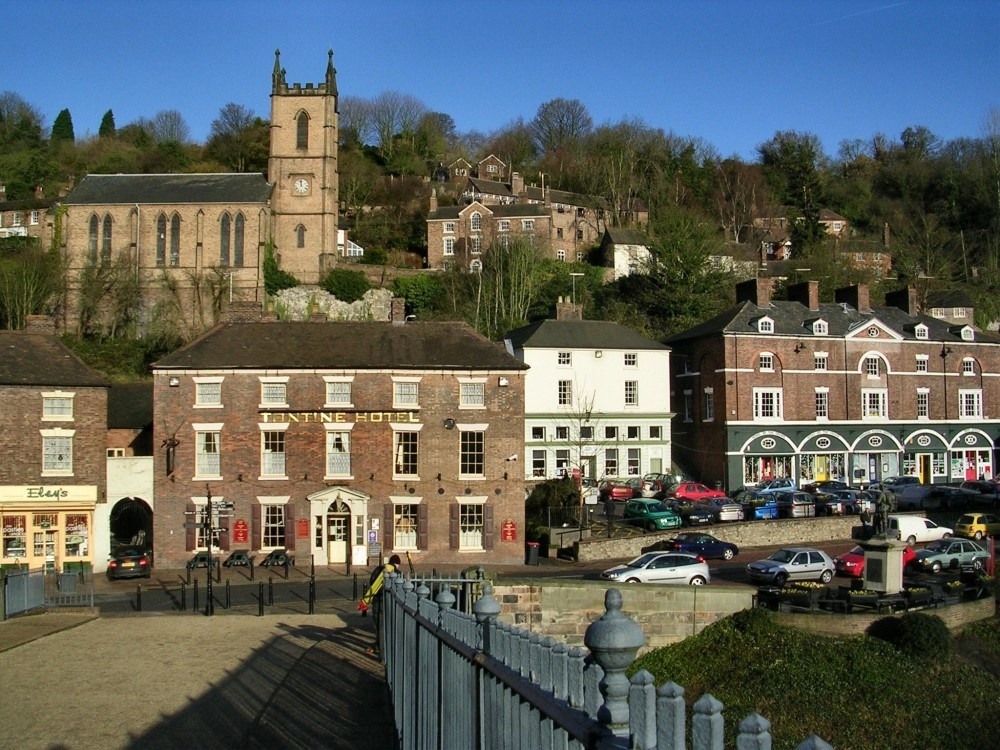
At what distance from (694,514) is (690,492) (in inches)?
190

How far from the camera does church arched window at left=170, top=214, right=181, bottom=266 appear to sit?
73.9 metres

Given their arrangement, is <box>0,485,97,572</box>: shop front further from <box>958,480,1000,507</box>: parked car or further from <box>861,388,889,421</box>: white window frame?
<box>861,388,889,421</box>: white window frame

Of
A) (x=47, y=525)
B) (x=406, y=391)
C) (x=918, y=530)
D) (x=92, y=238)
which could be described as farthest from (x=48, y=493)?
(x=92, y=238)

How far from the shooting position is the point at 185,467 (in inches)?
1480

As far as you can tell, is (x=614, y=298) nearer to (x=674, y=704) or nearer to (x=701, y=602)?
(x=701, y=602)

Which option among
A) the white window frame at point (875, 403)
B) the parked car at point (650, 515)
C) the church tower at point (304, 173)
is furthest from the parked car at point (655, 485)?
the church tower at point (304, 173)

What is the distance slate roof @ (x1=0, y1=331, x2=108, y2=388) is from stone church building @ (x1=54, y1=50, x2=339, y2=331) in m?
29.9

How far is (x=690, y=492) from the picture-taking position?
46.6 metres

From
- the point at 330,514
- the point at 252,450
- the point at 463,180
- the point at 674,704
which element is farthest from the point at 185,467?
the point at 463,180

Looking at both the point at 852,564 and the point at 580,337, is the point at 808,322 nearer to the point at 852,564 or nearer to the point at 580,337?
the point at 580,337

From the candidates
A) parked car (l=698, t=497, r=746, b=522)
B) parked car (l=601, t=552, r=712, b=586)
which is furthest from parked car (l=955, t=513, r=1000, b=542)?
parked car (l=601, t=552, r=712, b=586)

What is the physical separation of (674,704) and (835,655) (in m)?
23.9

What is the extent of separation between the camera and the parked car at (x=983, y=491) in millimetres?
45334

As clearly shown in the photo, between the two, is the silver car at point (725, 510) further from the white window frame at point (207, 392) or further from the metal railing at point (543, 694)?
the metal railing at point (543, 694)
